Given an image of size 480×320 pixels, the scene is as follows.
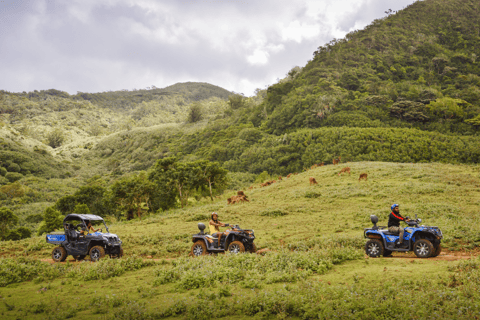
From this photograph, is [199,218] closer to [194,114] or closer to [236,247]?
[236,247]

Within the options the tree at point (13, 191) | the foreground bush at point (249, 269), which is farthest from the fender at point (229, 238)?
the tree at point (13, 191)

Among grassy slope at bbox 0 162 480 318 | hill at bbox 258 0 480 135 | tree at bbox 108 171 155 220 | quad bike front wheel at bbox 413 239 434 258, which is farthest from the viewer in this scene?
hill at bbox 258 0 480 135

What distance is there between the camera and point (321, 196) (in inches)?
1050

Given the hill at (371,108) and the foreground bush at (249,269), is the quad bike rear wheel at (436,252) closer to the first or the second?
the foreground bush at (249,269)

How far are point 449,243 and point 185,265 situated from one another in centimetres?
1040

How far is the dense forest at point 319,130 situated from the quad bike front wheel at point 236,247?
23.1 m

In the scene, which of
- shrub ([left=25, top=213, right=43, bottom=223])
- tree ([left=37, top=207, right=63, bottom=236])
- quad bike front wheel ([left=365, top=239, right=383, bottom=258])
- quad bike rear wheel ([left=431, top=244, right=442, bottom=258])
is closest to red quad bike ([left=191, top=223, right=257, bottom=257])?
quad bike front wheel ([left=365, top=239, right=383, bottom=258])

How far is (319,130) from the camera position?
6838 centimetres

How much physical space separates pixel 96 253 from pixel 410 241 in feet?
39.2

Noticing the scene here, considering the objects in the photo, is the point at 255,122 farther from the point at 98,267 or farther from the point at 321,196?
the point at 98,267

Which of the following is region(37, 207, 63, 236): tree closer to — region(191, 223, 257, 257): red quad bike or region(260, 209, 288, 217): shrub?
region(260, 209, 288, 217): shrub

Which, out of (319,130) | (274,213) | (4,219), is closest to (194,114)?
(319,130)

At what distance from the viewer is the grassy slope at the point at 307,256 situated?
612cm

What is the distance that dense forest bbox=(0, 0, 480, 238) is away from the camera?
5128 centimetres
